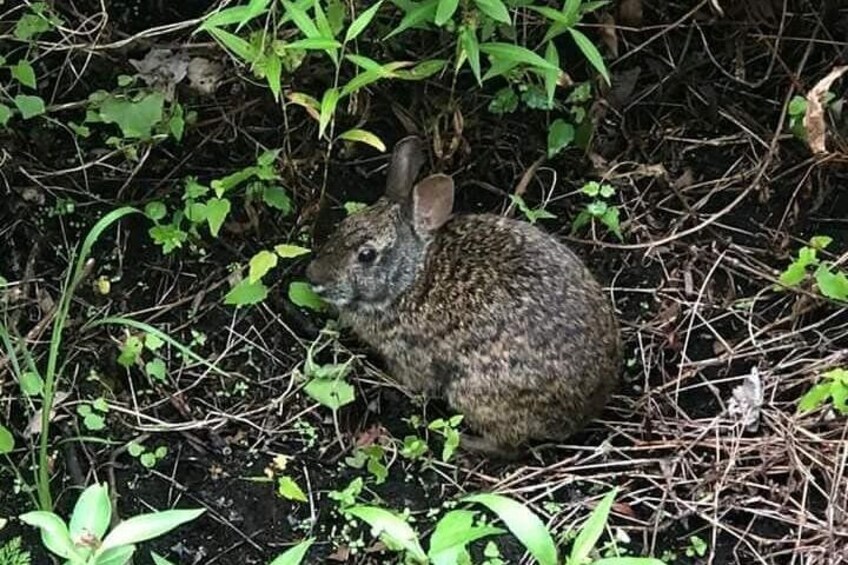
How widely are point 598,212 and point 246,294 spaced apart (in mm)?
1217

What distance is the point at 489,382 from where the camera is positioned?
4.38 meters

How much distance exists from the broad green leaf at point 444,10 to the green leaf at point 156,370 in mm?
1470

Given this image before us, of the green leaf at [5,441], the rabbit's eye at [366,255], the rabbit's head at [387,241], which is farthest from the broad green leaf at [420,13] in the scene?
the green leaf at [5,441]

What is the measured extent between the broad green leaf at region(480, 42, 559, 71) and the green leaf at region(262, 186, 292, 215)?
0.92 meters

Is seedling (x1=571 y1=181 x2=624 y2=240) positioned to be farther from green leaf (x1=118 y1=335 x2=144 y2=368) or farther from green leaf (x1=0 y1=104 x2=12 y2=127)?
green leaf (x1=0 y1=104 x2=12 y2=127)

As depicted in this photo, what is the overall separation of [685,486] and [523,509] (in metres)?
1.27

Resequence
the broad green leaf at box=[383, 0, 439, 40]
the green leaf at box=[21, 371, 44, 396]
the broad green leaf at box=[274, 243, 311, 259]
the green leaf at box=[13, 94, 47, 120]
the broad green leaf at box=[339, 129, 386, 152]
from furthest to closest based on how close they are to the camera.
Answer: the green leaf at box=[13, 94, 47, 120], the broad green leaf at box=[274, 243, 311, 259], the broad green leaf at box=[339, 129, 386, 152], the green leaf at box=[21, 371, 44, 396], the broad green leaf at box=[383, 0, 439, 40]

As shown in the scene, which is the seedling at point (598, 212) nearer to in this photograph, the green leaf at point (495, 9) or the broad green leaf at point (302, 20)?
the green leaf at point (495, 9)

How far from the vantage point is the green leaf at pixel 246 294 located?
457 centimetres

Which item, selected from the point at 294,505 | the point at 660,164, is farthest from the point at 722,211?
the point at 294,505

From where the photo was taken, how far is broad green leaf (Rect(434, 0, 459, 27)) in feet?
12.8

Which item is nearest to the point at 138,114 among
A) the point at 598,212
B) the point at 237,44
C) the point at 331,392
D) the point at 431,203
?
the point at 237,44

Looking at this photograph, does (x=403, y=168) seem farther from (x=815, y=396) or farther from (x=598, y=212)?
(x=815, y=396)

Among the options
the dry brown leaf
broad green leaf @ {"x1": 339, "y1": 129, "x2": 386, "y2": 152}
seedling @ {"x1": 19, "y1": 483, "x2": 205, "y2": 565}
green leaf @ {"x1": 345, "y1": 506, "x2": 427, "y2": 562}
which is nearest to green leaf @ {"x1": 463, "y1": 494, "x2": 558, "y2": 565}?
green leaf @ {"x1": 345, "y1": 506, "x2": 427, "y2": 562}
